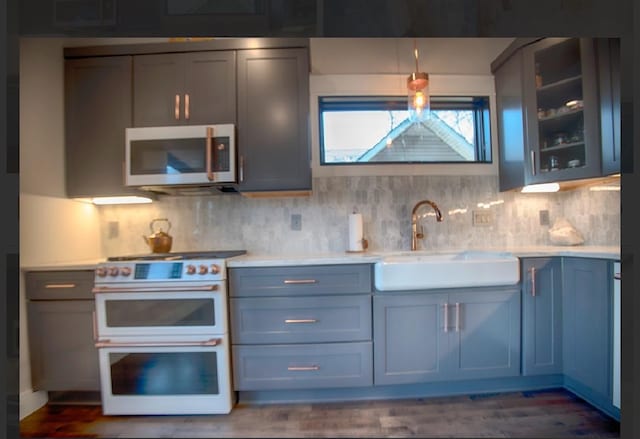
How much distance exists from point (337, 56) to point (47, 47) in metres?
1.82

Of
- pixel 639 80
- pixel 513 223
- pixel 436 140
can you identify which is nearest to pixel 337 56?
pixel 436 140

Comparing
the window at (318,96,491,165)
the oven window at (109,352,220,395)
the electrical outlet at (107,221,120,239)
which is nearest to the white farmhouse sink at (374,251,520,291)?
the window at (318,96,491,165)

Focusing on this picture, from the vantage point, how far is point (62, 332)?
1.74 m

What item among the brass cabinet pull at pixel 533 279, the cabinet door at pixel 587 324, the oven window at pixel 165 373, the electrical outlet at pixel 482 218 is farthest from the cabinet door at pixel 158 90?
the cabinet door at pixel 587 324

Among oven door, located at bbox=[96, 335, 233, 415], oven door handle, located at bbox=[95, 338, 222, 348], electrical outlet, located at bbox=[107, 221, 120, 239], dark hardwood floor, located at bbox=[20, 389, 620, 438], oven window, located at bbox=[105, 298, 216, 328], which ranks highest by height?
electrical outlet, located at bbox=[107, 221, 120, 239]

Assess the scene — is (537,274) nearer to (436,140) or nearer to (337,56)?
(436,140)

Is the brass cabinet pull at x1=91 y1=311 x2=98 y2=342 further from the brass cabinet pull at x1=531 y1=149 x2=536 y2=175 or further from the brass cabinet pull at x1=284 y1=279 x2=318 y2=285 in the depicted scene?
the brass cabinet pull at x1=531 y1=149 x2=536 y2=175

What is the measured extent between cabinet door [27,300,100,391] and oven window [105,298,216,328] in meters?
0.18

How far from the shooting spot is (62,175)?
1.97 metres

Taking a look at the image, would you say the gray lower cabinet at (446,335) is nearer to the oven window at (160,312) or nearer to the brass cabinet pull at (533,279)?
the brass cabinet pull at (533,279)

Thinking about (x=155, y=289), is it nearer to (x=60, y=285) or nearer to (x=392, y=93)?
(x=60, y=285)

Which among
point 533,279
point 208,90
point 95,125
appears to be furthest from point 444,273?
point 95,125

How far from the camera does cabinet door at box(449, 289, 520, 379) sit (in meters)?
1.77

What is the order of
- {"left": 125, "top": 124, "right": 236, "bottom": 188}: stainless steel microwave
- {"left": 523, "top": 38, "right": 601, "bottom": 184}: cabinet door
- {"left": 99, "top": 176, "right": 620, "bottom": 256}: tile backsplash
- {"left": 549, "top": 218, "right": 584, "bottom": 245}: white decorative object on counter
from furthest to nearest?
{"left": 99, "top": 176, "right": 620, "bottom": 256}: tile backsplash, {"left": 549, "top": 218, "right": 584, "bottom": 245}: white decorative object on counter, {"left": 125, "top": 124, "right": 236, "bottom": 188}: stainless steel microwave, {"left": 523, "top": 38, "right": 601, "bottom": 184}: cabinet door
